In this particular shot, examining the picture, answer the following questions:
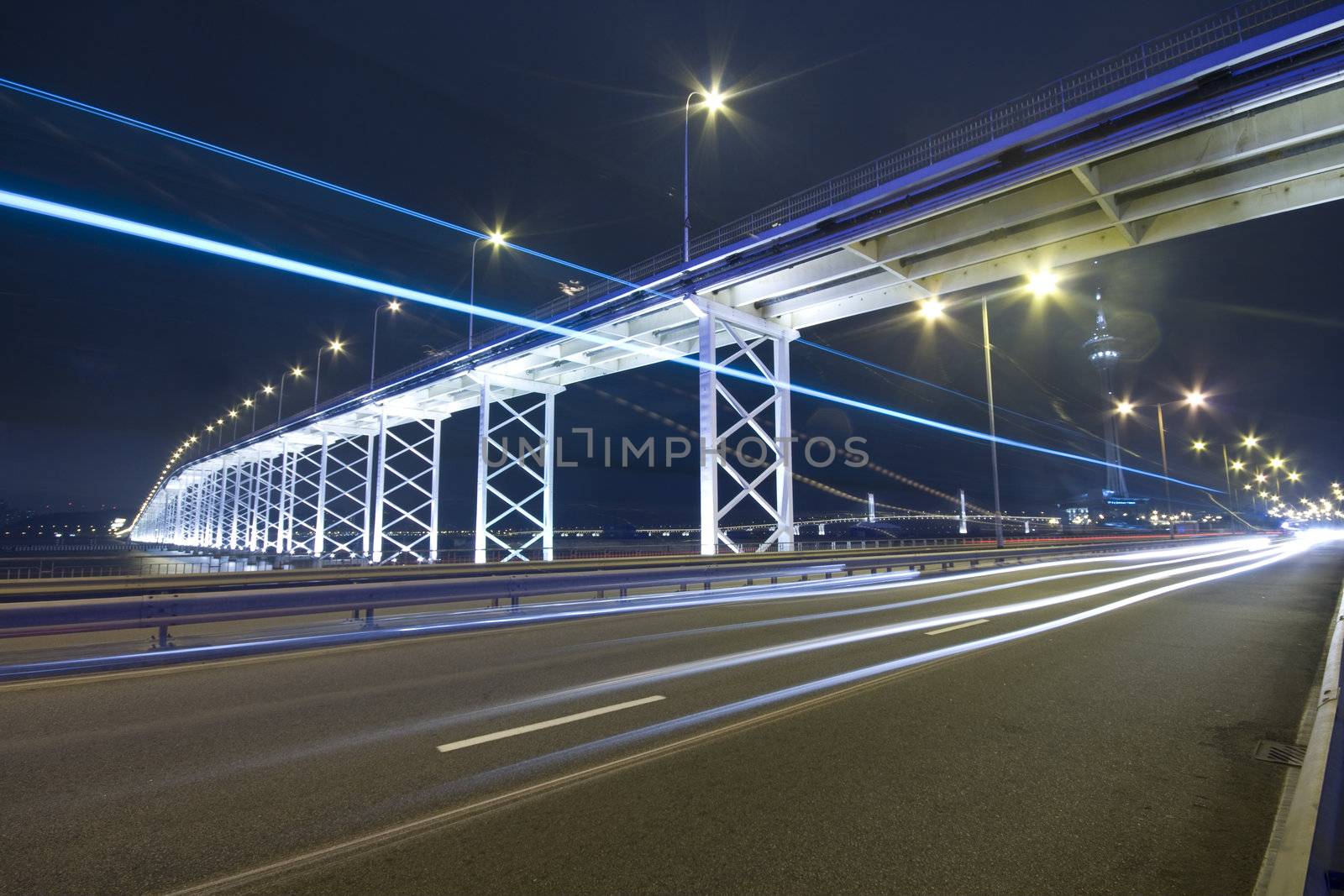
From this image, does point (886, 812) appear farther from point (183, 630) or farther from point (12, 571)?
point (12, 571)

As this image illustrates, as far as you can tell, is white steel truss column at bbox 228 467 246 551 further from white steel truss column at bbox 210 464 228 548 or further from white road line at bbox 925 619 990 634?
white road line at bbox 925 619 990 634

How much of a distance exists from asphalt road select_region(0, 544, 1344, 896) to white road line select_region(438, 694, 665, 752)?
0.04m

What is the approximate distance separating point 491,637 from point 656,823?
743 centimetres

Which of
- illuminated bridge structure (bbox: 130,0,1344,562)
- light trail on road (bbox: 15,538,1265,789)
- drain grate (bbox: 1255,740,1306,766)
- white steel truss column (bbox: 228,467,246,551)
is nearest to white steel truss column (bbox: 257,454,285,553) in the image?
white steel truss column (bbox: 228,467,246,551)

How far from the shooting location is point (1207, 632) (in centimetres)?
1021

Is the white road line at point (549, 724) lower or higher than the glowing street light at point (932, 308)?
lower

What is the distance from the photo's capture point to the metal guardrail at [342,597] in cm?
740

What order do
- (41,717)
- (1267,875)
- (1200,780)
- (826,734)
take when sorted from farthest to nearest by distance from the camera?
(41,717) < (826,734) < (1200,780) < (1267,875)

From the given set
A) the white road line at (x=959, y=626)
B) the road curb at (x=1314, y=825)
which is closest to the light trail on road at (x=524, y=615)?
the white road line at (x=959, y=626)

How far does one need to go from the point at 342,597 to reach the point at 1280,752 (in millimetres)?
10780

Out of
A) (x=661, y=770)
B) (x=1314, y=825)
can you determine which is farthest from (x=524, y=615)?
(x=1314, y=825)

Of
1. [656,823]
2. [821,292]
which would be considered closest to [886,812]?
[656,823]

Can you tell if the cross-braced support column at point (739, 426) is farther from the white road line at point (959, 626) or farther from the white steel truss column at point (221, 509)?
the white steel truss column at point (221, 509)

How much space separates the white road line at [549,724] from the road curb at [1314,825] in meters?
4.29
